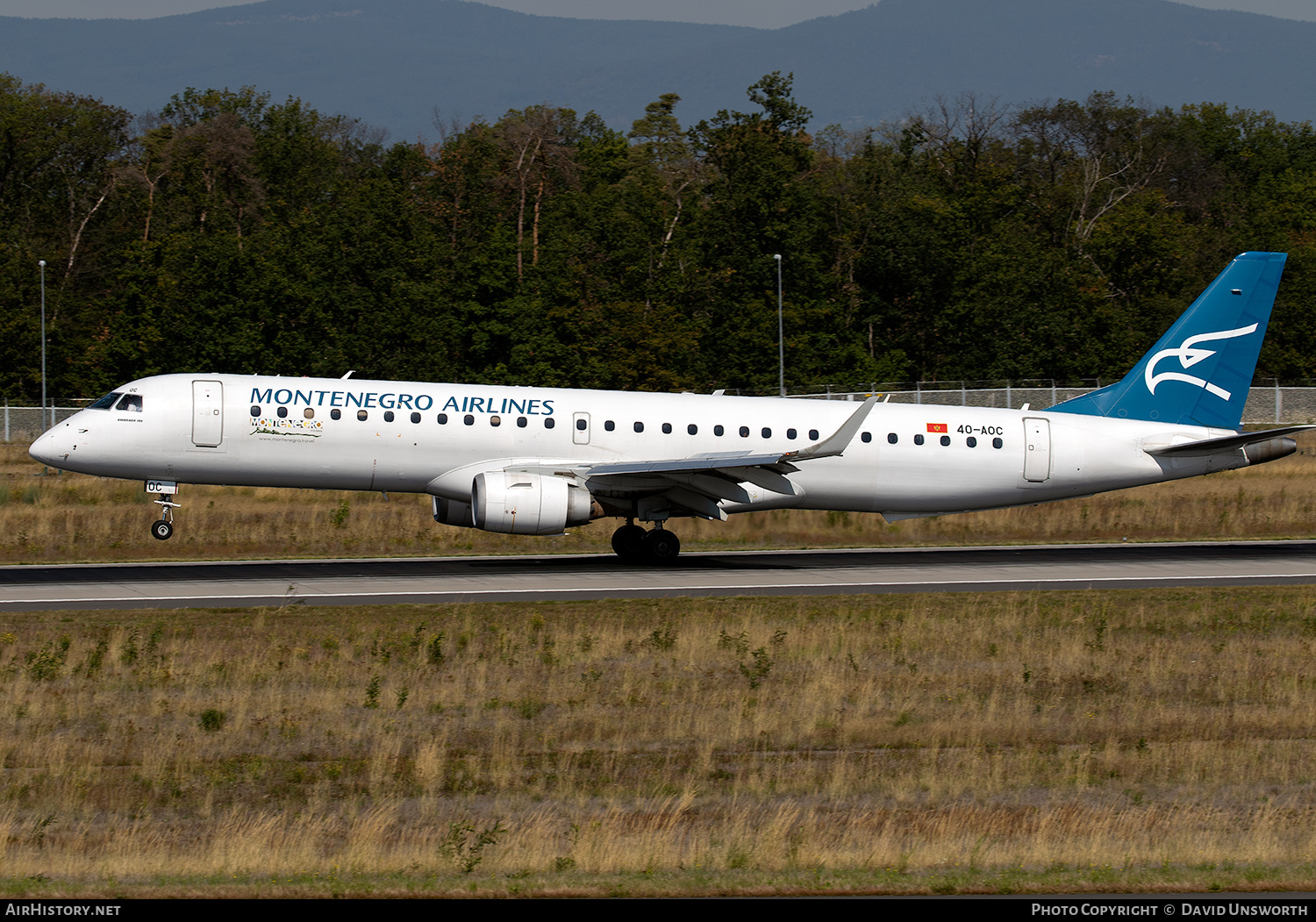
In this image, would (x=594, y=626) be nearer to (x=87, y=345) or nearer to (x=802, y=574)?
(x=802, y=574)

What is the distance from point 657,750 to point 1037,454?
66.1 ft

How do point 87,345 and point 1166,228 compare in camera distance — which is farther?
point 1166,228

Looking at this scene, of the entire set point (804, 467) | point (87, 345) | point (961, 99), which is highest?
point (961, 99)

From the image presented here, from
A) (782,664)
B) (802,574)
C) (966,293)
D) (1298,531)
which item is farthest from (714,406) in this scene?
(966,293)

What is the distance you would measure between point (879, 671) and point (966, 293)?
6571 cm

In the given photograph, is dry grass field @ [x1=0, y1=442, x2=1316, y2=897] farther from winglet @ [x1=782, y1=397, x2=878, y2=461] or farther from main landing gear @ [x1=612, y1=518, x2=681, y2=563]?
main landing gear @ [x1=612, y1=518, x2=681, y2=563]

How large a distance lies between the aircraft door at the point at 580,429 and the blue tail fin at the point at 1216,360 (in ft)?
43.3

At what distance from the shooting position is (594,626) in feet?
76.1

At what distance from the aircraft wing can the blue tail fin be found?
8.36m

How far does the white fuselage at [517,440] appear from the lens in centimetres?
2998

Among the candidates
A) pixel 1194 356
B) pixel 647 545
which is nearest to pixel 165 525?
pixel 647 545

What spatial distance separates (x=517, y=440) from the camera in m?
30.4

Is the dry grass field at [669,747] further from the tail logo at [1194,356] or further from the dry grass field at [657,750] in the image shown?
the tail logo at [1194,356]

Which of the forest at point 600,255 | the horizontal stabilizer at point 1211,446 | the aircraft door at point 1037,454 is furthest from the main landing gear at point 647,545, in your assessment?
the forest at point 600,255
